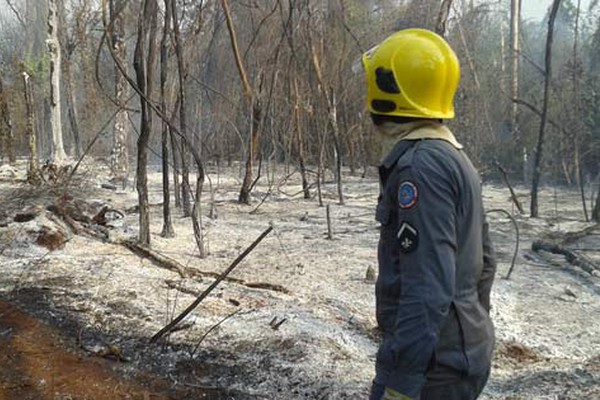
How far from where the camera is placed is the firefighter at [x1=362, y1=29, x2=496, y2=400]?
1.28 metres

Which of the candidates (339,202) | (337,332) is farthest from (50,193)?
(337,332)

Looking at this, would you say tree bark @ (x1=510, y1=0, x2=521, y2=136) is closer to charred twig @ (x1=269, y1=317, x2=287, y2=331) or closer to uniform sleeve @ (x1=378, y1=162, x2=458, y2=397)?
charred twig @ (x1=269, y1=317, x2=287, y2=331)

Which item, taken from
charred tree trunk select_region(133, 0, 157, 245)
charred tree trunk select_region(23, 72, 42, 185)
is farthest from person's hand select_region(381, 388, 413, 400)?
charred tree trunk select_region(23, 72, 42, 185)

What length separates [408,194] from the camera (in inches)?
50.9

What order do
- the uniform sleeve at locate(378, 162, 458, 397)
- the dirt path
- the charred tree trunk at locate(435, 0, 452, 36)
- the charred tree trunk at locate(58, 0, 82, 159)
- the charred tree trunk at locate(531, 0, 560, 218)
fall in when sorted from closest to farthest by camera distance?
the uniform sleeve at locate(378, 162, 458, 397) → the dirt path → the charred tree trunk at locate(435, 0, 452, 36) → the charred tree trunk at locate(531, 0, 560, 218) → the charred tree trunk at locate(58, 0, 82, 159)

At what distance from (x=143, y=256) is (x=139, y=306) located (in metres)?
1.26

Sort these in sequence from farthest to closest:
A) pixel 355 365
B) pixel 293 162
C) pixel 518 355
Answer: pixel 293 162
pixel 518 355
pixel 355 365

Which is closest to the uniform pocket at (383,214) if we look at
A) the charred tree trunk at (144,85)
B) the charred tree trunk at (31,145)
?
the charred tree trunk at (144,85)

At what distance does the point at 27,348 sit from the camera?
3389 mm

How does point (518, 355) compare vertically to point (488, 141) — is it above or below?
below

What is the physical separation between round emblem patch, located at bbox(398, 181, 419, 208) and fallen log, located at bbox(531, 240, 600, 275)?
15.2 feet

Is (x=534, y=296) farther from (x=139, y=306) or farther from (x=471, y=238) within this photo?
(x=471, y=238)

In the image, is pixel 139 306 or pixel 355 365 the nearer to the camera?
pixel 355 365

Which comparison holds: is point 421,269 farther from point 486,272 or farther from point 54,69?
point 54,69
